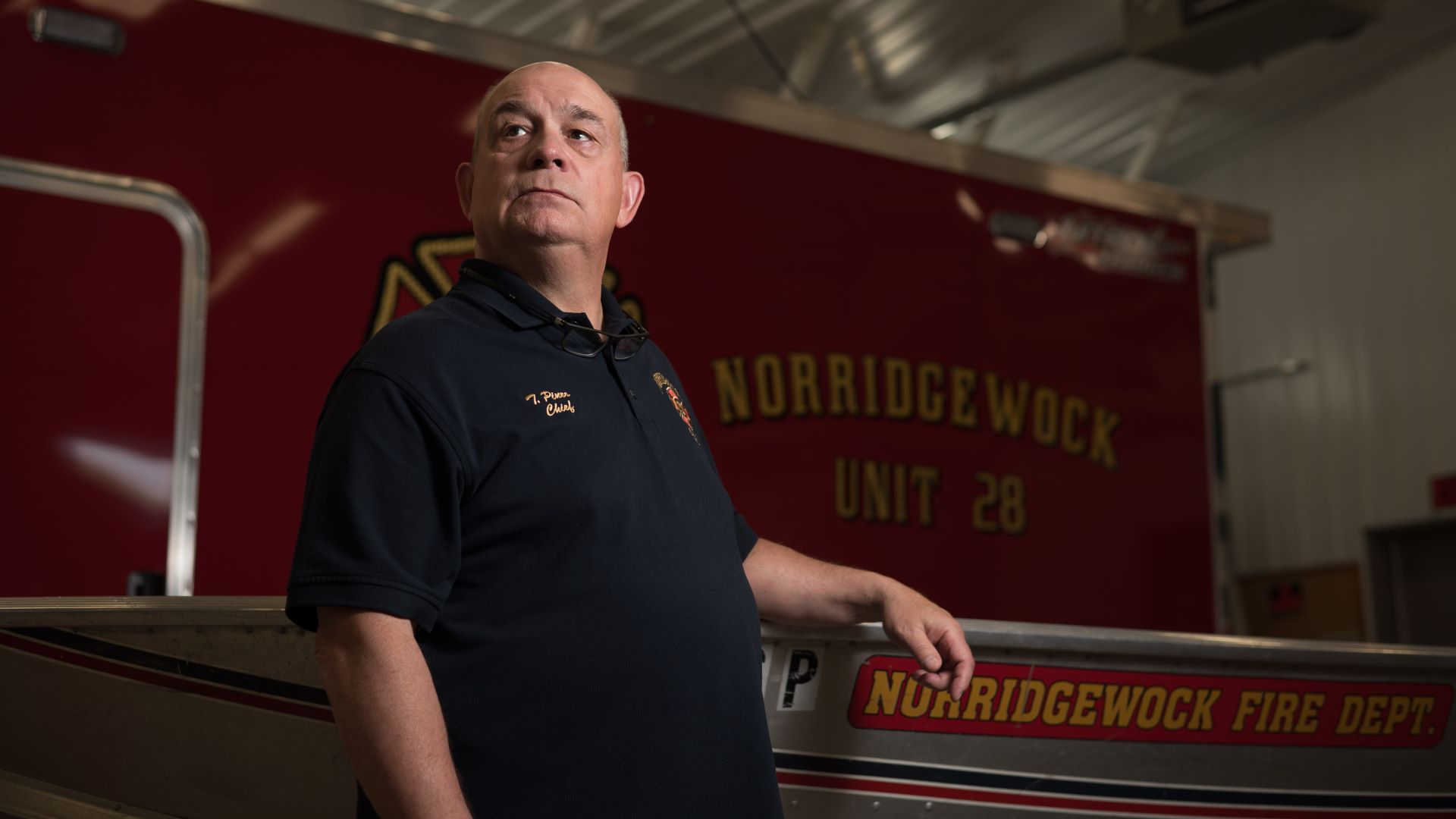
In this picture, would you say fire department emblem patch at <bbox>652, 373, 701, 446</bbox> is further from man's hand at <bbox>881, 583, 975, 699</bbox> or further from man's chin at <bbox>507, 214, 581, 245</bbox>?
man's hand at <bbox>881, 583, 975, 699</bbox>

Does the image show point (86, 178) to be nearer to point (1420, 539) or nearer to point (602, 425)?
point (602, 425)

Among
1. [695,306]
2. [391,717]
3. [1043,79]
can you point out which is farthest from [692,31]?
[391,717]

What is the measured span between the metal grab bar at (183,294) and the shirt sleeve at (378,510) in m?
1.57

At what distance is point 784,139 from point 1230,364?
269 inches

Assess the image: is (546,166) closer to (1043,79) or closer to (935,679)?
(935,679)

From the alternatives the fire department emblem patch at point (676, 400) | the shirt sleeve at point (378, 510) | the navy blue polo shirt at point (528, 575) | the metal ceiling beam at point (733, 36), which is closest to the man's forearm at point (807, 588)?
the fire department emblem patch at point (676, 400)

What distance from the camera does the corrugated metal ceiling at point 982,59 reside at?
25.0 feet

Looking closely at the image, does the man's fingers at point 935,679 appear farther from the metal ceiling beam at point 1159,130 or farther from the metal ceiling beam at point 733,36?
the metal ceiling beam at point 1159,130

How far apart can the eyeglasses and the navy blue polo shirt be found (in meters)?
0.05

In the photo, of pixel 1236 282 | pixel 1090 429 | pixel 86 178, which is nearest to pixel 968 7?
pixel 1236 282

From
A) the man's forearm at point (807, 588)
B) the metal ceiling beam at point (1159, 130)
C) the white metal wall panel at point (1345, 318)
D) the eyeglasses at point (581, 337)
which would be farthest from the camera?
the metal ceiling beam at point (1159, 130)

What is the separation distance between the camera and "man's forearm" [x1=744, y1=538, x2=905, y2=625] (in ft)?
6.27

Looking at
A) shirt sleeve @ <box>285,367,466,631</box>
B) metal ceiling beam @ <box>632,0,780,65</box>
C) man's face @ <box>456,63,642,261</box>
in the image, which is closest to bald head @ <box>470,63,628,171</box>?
man's face @ <box>456,63,642,261</box>

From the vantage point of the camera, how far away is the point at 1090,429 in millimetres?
4215
